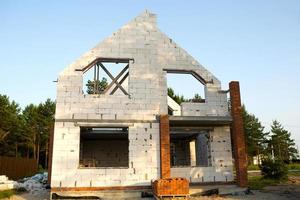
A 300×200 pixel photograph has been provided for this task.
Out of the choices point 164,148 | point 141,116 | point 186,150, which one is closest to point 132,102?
point 141,116

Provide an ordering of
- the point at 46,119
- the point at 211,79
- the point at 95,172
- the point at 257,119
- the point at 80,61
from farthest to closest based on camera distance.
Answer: the point at 257,119 → the point at 46,119 → the point at 211,79 → the point at 80,61 → the point at 95,172

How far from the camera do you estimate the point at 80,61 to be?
14.5 m

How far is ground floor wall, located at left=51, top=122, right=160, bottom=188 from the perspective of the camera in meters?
13.2

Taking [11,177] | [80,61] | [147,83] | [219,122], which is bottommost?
[11,177]

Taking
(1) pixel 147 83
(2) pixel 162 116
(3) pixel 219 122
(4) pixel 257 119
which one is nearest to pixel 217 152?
(3) pixel 219 122

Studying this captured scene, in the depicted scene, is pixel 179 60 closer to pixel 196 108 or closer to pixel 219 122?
pixel 196 108

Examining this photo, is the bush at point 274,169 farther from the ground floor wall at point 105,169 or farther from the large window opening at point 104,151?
the ground floor wall at point 105,169

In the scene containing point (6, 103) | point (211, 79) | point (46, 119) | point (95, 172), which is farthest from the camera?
→ point (46, 119)

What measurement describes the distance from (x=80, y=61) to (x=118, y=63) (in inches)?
74.9

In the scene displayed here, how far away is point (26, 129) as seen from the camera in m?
42.9

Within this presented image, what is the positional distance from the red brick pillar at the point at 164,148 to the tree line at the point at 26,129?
28.7 m

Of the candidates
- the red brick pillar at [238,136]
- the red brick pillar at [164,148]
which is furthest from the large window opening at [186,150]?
the red brick pillar at [164,148]

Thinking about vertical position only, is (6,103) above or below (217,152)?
above

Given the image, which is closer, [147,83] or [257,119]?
[147,83]
